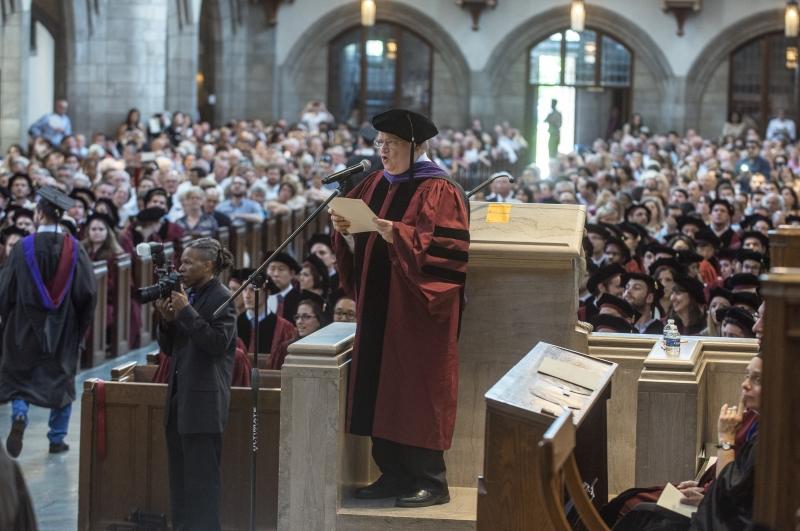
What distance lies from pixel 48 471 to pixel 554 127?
24.4 metres

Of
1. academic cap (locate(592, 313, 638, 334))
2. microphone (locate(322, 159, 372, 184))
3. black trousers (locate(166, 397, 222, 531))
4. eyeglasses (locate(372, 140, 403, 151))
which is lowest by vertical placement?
black trousers (locate(166, 397, 222, 531))

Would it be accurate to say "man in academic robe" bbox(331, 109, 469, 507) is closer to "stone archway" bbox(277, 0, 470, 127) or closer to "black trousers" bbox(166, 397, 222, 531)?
"black trousers" bbox(166, 397, 222, 531)

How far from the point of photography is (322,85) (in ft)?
113

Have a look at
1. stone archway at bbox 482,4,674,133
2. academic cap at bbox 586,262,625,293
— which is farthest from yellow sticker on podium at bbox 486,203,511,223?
stone archway at bbox 482,4,674,133

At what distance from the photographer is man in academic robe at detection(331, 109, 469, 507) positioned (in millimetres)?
6305

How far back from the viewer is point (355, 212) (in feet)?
20.2

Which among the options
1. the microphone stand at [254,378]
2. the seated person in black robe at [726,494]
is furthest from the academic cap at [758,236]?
the seated person in black robe at [726,494]

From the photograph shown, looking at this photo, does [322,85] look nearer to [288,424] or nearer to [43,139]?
[43,139]

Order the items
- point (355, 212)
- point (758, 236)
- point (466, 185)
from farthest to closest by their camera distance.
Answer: point (466, 185), point (758, 236), point (355, 212)

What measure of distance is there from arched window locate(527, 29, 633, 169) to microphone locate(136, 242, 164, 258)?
88.6 ft

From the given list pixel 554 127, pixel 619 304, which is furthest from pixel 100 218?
pixel 554 127

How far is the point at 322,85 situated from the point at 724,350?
92.1ft

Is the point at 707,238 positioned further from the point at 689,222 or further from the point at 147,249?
the point at 147,249

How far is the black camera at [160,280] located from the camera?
22.9ft
